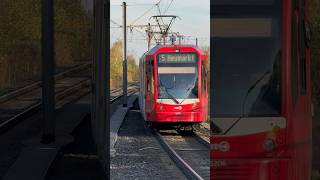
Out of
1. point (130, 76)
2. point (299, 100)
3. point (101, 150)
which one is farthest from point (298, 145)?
point (130, 76)

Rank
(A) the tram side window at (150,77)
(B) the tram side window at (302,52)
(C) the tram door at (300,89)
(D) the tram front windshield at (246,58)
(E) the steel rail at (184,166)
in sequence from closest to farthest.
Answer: (D) the tram front windshield at (246,58) < (C) the tram door at (300,89) < (B) the tram side window at (302,52) < (E) the steel rail at (184,166) < (A) the tram side window at (150,77)

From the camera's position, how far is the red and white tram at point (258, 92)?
11.9ft

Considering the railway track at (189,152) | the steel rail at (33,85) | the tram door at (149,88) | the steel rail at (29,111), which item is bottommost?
the railway track at (189,152)

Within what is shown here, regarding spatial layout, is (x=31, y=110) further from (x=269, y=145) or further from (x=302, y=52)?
(x=302, y=52)

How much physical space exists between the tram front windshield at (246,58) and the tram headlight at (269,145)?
242 mm

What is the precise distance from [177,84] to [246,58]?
1482 centimetres

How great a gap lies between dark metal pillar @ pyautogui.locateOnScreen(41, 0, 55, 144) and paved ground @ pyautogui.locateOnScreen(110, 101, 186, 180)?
7148mm

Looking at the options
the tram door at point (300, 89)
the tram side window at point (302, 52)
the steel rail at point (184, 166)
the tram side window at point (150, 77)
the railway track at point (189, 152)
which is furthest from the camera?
the tram side window at point (150, 77)

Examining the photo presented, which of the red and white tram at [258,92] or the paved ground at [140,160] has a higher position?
the red and white tram at [258,92]

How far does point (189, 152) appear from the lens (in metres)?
14.2

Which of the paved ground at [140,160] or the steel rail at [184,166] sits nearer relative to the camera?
the steel rail at [184,166]

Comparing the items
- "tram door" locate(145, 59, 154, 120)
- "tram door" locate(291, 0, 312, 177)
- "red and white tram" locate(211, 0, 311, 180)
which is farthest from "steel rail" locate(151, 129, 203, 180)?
"red and white tram" locate(211, 0, 311, 180)

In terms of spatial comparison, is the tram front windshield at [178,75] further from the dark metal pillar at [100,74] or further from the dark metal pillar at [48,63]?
the dark metal pillar at [48,63]

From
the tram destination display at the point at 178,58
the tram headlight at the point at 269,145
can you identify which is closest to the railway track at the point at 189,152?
the tram destination display at the point at 178,58
